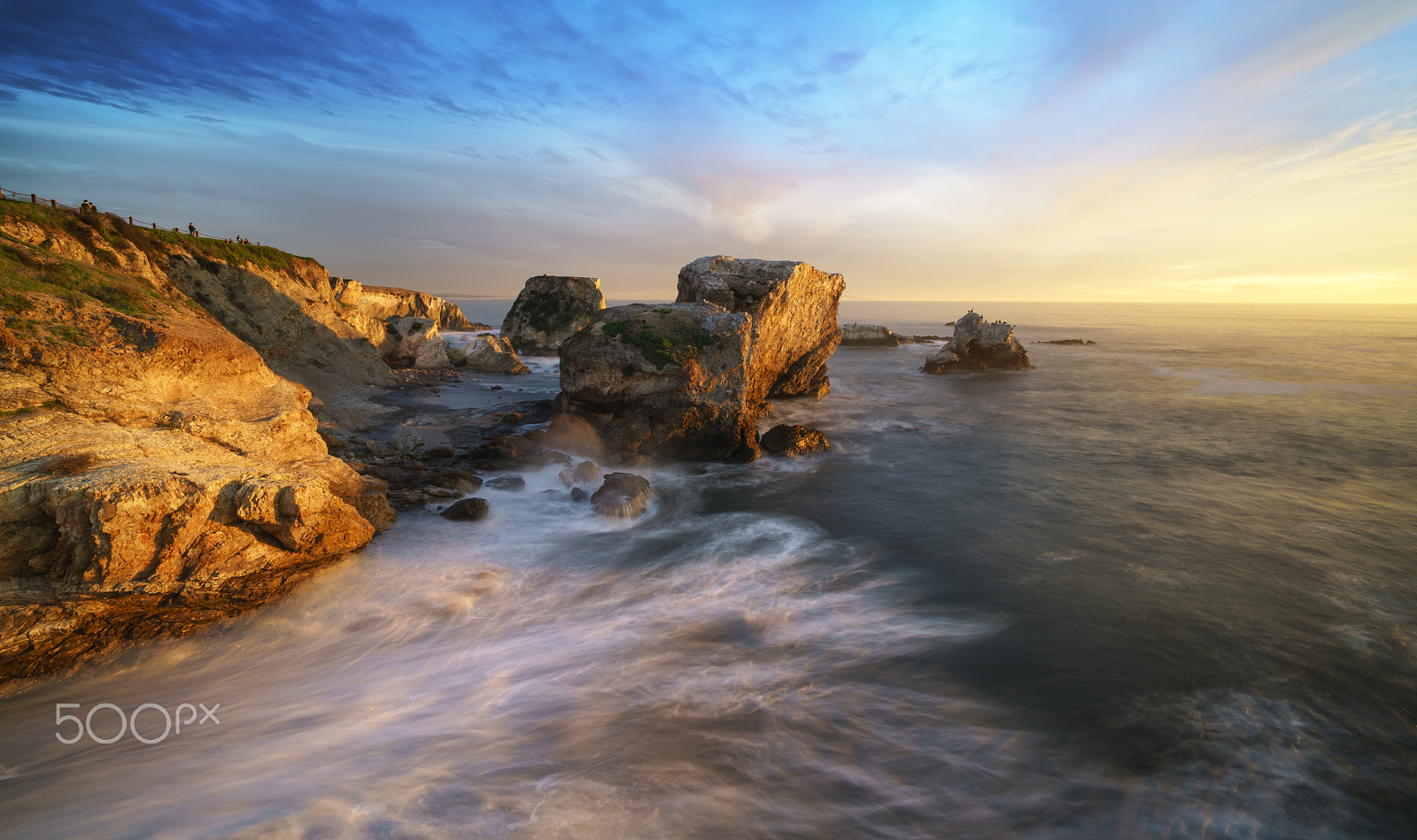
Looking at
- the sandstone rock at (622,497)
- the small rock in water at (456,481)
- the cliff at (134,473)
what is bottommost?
the sandstone rock at (622,497)

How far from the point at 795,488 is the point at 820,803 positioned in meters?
9.81

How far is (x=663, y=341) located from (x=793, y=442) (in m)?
5.33

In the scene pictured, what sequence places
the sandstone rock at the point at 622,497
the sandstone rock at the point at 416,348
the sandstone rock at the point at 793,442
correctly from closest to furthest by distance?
1. the sandstone rock at the point at 622,497
2. the sandstone rock at the point at 793,442
3. the sandstone rock at the point at 416,348

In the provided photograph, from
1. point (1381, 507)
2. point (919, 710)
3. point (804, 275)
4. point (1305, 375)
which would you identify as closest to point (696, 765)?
point (919, 710)

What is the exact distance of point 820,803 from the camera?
5410 mm

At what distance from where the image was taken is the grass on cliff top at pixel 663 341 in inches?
639

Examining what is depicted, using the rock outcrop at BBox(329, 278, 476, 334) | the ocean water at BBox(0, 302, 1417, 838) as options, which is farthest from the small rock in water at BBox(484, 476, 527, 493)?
the rock outcrop at BBox(329, 278, 476, 334)

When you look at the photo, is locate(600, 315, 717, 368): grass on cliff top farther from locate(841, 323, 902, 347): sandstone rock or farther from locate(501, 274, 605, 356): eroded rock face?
locate(841, 323, 902, 347): sandstone rock

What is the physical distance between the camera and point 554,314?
4388 cm

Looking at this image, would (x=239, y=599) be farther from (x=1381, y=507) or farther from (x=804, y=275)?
(x=1381, y=507)

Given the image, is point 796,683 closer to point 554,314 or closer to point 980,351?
point 980,351

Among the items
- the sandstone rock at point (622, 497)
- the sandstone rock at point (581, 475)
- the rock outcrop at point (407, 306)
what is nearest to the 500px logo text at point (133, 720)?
the sandstone rock at point (622, 497)

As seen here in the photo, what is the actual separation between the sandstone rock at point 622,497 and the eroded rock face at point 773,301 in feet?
25.3

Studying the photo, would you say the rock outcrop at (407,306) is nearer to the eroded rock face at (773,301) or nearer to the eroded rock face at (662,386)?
the eroded rock face at (773,301)
